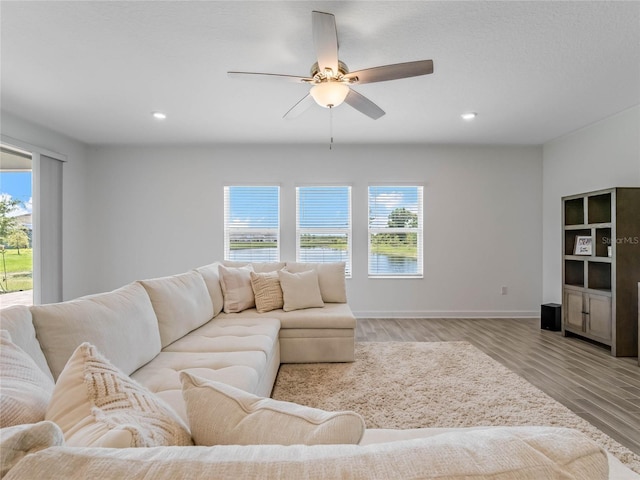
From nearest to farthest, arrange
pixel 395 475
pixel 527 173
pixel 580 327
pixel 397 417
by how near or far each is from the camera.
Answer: pixel 395 475
pixel 397 417
pixel 580 327
pixel 527 173

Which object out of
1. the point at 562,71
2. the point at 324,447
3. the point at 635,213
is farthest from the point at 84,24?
the point at 635,213

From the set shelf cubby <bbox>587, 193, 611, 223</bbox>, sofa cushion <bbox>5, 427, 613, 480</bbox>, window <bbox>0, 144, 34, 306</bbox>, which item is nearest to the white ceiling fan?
sofa cushion <bbox>5, 427, 613, 480</bbox>

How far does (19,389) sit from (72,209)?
5.07 m

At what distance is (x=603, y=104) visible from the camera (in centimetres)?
352

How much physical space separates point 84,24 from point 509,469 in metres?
3.11

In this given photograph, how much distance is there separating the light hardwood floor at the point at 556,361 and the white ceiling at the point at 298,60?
263 centimetres

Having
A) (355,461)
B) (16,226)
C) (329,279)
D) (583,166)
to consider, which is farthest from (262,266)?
(583,166)

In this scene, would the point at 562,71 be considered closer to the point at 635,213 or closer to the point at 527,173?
the point at 635,213

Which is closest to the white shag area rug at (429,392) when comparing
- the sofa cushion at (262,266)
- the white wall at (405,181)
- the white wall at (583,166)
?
the sofa cushion at (262,266)

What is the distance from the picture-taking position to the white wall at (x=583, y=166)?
12.1ft

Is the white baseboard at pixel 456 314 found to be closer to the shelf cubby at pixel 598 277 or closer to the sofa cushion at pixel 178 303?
the shelf cubby at pixel 598 277

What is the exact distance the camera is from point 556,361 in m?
3.20

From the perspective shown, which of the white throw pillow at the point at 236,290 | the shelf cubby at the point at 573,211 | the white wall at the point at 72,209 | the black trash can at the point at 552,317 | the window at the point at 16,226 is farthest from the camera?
the white wall at the point at 72,209

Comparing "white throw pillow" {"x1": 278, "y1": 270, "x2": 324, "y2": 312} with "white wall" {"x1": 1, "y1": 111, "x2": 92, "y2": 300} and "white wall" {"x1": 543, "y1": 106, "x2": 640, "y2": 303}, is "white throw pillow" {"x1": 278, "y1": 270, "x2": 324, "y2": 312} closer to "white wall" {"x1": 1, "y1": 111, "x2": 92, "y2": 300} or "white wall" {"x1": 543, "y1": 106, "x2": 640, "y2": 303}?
"white wall" {"x1": 1, "y1": 111, "x2": 92, "y2": 300}
